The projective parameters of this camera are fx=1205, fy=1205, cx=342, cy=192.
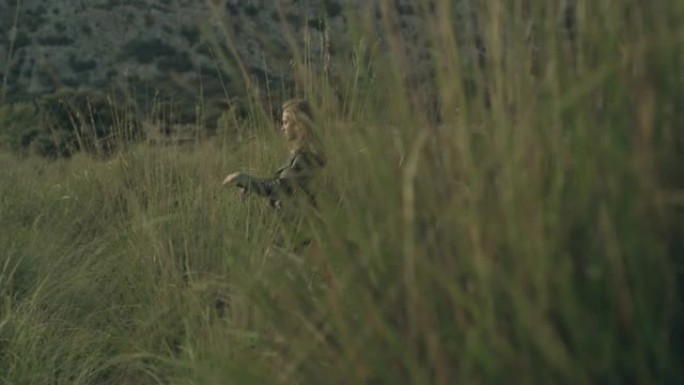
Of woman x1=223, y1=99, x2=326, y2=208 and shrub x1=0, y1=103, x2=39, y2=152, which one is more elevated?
woman x1=223, y1=99, x2=326, y2=208

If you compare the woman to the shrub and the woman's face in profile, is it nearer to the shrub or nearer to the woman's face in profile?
the woman's face in profile

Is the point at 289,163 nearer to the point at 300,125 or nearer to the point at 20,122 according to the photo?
the point at 300,125

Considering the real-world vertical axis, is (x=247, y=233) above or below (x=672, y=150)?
below

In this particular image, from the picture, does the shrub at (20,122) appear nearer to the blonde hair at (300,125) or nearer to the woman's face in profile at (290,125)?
the woman's face in profile at (290,125)

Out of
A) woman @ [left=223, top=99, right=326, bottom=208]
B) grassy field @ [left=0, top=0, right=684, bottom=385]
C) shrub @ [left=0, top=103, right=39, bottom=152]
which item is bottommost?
shrub @ [left=0, top=103, right=39, bottom=152]

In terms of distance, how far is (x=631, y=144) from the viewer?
2480 millimetres

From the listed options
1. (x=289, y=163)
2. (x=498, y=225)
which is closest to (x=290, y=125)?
(x=289, y=163)

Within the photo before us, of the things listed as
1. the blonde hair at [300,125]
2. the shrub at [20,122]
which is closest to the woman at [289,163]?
the blonde hair at [300,125]

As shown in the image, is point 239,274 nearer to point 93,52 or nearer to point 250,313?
point 250,313

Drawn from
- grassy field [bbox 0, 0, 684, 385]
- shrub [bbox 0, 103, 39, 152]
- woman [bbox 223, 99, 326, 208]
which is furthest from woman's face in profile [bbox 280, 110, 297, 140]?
shrub [bbox 0, 103, 39, 152]

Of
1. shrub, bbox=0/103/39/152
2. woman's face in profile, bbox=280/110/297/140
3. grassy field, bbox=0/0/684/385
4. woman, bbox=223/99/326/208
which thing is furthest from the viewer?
shrub, bbox=0/103/39/152

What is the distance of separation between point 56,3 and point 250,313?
111ft

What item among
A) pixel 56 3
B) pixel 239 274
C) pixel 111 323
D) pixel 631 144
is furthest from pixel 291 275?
pixel 56 3

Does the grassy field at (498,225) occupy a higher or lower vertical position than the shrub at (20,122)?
higher
